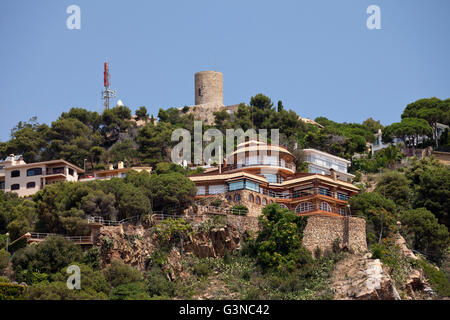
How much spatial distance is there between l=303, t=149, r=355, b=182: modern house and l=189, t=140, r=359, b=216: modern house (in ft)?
36.1

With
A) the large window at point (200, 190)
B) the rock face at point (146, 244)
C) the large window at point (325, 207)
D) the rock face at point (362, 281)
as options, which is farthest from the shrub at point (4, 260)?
the large window at point (325, 207)

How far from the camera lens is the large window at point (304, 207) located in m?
66.1

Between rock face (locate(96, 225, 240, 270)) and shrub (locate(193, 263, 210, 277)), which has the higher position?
rock face (locate(96, 225, 240, 270))

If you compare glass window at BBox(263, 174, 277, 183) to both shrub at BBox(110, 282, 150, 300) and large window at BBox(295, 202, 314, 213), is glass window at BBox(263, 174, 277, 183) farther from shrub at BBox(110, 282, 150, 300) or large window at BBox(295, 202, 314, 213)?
shrub at BBox(110, 282, 150, 300)

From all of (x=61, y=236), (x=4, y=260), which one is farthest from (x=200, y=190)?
(x=4, y=260)

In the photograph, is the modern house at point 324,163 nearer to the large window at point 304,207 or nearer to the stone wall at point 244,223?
the large window at point 304,207

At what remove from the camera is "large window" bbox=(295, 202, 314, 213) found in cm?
6606

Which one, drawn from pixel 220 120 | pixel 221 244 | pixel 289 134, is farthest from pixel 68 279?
pixel 220 120

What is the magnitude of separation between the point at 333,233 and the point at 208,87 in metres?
56.5

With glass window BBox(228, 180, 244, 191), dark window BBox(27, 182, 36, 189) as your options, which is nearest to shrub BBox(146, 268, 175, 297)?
glass window BBox(228, 180, 244, 191)

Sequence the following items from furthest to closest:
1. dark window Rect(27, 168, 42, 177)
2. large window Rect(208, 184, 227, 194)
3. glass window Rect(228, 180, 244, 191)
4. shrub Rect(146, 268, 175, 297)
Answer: dark window Rect(27, 168, 42, 177), large window Rect(208, 184, 227, 194), glass window Rect(228, 180, 244, 191), shrub Rect(146, 268, 175, 297)

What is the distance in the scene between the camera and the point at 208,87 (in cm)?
11512
